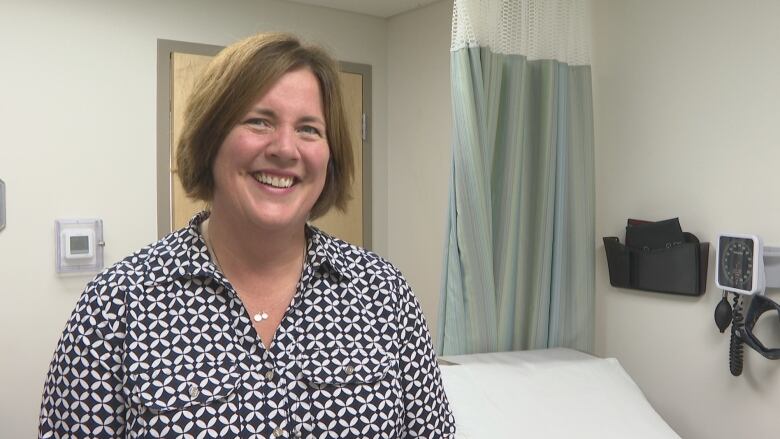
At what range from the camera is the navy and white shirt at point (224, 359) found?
3.11 ft

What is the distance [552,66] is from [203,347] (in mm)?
1572

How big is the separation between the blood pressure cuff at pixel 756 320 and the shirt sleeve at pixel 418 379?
101 cm

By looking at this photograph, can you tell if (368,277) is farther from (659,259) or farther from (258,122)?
(659,259)

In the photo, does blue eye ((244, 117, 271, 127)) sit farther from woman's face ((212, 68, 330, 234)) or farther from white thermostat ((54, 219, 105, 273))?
white thermostat ((54, 219, 105, 273))

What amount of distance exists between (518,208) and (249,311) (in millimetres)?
1252

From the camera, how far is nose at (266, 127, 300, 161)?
1.00m

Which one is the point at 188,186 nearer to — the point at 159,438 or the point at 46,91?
the point at 159,438

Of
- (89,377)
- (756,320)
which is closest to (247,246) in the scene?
(89,377)

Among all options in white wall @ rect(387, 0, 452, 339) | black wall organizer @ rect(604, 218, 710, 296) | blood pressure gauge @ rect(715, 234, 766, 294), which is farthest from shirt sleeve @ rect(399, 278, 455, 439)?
white wall @ rect(387, 0, 452, 339)

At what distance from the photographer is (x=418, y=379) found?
1.15 meters

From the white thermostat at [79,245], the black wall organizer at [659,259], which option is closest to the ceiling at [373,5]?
the white thermostat at [79,245]

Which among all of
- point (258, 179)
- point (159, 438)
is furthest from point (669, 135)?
point (159, 438)

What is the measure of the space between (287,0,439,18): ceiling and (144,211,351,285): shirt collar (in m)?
2.02

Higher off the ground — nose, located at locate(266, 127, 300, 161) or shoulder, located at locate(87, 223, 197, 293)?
nose, located at locate(266, 127, 300, 161)
